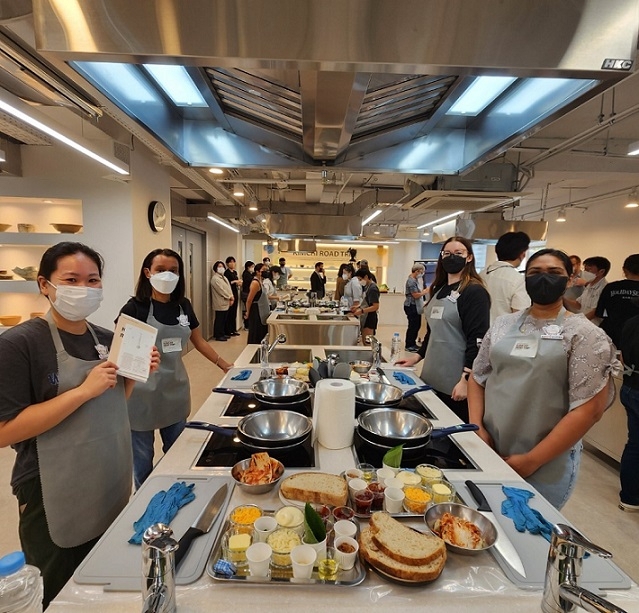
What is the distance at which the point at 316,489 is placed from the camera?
3.53 ft

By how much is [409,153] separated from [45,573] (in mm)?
2057

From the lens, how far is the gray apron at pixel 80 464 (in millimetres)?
1203

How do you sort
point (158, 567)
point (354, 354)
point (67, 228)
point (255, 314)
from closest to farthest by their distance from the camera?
point (158, 567), point (354, 354), point (67, 228), point (255, 314)

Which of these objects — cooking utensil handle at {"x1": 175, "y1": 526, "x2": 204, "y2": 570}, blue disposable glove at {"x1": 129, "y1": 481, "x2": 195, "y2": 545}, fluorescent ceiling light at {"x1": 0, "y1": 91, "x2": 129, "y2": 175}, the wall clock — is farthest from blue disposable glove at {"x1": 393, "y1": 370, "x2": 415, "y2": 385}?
the wall clock

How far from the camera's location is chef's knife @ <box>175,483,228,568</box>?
88cm

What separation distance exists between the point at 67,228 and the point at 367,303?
4698 mm

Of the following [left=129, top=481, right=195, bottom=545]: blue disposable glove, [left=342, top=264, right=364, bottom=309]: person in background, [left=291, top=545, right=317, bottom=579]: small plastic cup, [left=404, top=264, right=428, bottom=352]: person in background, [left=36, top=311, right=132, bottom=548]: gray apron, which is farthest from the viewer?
[left=404, top=264, right=428, bottom=352]: person in background

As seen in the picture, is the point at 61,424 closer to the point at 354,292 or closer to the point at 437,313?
the point at 437,313

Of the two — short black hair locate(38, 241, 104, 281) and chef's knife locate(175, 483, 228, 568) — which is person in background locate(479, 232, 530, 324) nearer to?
chef's knife locate(175, 483, 228, 568)

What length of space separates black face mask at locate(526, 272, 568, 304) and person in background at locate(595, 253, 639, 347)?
251 cm

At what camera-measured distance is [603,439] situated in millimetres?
3307

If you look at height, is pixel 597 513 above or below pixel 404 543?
below

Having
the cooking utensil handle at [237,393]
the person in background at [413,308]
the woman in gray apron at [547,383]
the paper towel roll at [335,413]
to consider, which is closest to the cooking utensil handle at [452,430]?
the woman in gray apron at [547,383]

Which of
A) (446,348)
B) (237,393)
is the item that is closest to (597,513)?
(446,348)
